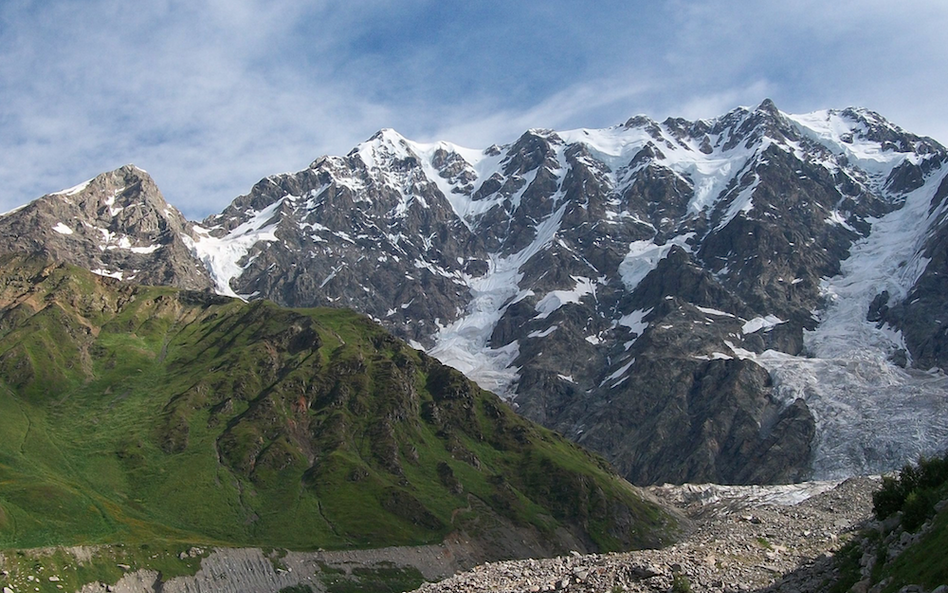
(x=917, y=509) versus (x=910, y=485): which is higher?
(x=910, y=485)

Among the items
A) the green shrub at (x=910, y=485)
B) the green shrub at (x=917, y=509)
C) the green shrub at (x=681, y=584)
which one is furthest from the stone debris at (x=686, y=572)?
the green shrub at (x=917, y=509)

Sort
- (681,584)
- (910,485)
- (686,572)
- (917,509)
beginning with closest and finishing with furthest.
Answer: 1. (917,509)
2. (681,584)
3. (910,485)
4. (686,572)

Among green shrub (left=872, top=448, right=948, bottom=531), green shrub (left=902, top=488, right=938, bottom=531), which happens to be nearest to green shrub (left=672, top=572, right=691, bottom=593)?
green shrub (left=872, top=448, right=948, bottom=531)

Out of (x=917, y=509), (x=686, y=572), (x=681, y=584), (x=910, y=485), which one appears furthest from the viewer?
(x=686, y=572)

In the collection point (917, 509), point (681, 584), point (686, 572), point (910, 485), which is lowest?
point (681, 584)

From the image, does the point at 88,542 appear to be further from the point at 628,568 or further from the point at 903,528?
the point at 903,528

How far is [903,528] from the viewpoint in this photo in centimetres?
4962

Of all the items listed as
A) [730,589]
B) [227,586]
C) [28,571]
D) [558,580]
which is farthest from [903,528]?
[227,586]

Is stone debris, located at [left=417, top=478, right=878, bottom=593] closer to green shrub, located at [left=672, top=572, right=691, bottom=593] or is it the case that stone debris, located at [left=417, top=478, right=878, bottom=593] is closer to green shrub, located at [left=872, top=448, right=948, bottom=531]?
green shrub, located at [left=672, top=572, right=691, bottom=593]

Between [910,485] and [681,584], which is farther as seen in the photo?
[910,485]

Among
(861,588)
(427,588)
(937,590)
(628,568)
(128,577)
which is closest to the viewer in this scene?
(937,590)

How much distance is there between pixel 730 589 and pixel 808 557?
2220cm

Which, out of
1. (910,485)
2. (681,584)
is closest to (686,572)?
(681,584)

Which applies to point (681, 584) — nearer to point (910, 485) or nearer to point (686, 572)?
point (686, 572)
